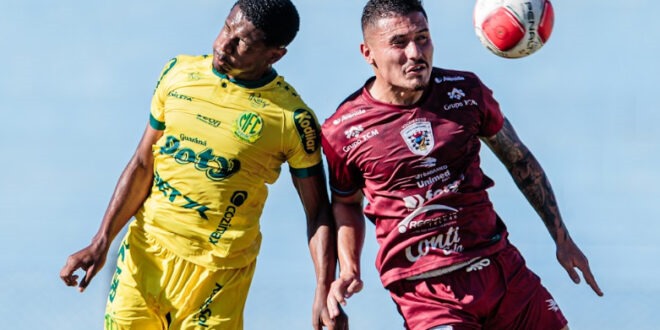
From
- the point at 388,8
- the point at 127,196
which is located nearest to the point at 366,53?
the point at 388,8

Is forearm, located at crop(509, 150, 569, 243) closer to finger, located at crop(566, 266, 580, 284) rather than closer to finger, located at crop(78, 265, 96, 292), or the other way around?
finger, located at crop(566, 266, 580, 284)

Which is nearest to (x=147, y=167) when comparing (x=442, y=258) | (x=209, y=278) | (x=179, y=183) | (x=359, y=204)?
(x=179, y=183)

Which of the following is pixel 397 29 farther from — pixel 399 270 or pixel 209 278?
pixel 209 278

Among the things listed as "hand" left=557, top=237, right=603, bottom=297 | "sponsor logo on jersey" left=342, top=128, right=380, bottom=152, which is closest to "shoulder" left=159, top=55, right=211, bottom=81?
"sponsor logo on jersey" left=342, top=128, right=380, bottom=152

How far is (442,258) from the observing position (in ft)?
22.9

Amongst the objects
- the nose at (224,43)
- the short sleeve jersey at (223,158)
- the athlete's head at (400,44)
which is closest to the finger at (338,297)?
the short sleeve jersey at (223,158)

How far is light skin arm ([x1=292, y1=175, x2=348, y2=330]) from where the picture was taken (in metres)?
7.22

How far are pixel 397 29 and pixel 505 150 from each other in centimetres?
96

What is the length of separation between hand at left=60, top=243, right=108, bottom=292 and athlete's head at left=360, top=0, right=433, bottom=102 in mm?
1906

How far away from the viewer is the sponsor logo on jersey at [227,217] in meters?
7.41

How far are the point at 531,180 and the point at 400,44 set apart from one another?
44.7 inches

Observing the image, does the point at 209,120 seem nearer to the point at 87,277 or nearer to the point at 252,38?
the point at 252,38

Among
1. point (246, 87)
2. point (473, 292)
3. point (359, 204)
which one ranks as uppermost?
point (246, 87)

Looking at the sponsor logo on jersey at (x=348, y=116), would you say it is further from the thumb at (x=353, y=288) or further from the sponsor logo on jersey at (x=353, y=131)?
the thumb at (x=353, y=288)
